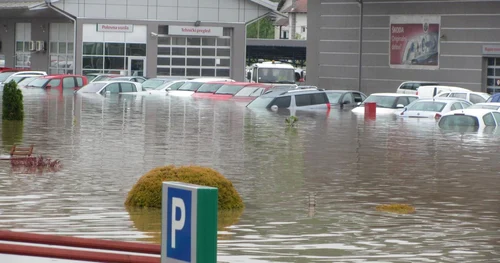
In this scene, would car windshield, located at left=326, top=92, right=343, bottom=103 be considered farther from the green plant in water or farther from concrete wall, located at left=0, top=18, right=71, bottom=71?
concrete wall, located at left=0, top=18, right=71, bottom=71

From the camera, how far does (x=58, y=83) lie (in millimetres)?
58000

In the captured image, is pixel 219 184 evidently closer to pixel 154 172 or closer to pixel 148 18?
pixel 154 172

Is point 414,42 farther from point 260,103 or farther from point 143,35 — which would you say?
point 143,35

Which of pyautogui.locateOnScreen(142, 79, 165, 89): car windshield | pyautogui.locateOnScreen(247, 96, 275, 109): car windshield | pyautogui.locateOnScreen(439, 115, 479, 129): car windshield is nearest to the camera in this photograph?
pyautogui.locateOnScreen(439, 115, 479, 129): car windshield

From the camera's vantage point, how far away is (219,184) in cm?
1480

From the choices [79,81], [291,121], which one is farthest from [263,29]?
[291,121]

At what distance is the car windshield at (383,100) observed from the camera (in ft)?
140

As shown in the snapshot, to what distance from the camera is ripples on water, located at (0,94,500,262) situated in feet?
41.1

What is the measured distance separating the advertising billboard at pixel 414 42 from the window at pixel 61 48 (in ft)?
77.6

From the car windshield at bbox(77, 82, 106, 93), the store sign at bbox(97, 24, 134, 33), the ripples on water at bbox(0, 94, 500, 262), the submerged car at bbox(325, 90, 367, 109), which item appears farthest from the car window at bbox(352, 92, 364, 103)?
the store sign at bbox(97, 24, 134, 33)

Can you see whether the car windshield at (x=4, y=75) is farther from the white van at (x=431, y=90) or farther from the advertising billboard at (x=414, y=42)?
the white van at (x=431, y=90)

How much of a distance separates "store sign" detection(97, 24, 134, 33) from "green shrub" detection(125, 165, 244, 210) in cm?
5626

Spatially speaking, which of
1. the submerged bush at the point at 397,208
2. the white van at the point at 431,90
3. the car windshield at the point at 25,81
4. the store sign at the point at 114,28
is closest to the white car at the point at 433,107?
the white van at the point at 431,90

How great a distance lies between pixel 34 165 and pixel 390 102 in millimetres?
24837
